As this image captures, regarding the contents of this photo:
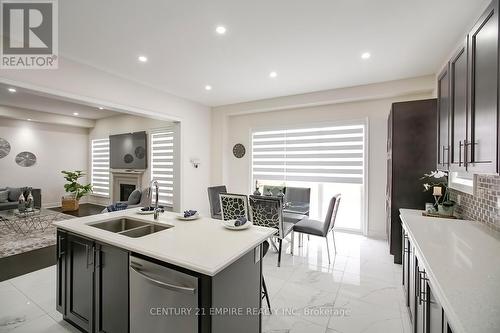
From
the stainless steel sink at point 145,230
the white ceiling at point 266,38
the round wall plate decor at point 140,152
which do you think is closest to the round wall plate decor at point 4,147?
the round wall plate decor at point 140,152

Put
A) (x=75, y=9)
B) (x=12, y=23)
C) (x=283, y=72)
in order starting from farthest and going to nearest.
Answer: (x=283, y=72)
(x=12, y=23)
(x=75, y=9)

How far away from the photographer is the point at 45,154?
23.3ft

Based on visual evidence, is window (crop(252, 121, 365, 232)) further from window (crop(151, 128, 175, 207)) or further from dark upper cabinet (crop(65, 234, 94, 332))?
dark upper cabinet (crop(65, 234, 94, 332))

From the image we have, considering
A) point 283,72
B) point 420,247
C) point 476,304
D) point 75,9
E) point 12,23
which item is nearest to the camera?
point 476,304

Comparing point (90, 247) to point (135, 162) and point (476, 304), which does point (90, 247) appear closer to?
point (476, 304)

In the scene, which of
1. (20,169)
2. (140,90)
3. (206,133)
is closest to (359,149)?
(206,133)

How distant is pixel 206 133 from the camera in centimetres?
574

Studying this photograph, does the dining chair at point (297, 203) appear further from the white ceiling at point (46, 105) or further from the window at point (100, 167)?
the window at point (100, 167)

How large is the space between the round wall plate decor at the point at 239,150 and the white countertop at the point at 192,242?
3681 mm

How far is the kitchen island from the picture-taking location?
122cm

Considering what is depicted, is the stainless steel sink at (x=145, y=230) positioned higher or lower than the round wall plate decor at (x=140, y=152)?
lower

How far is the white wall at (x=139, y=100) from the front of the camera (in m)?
2.99

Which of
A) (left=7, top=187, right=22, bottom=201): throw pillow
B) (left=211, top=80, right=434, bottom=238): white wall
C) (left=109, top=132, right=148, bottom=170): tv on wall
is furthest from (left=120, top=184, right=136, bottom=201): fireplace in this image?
(left=211, top=80, right=434, bottom=238): white wall

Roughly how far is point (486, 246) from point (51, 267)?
4.68 meters
